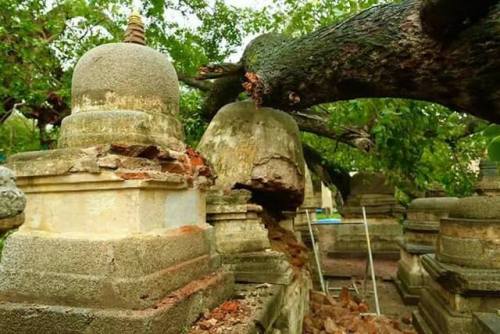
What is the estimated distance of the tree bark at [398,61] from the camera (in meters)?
2.45

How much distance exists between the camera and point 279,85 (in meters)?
4.14

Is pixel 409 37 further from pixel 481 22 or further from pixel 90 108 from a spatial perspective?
pixel 90 108

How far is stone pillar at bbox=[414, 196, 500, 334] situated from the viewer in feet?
13.3

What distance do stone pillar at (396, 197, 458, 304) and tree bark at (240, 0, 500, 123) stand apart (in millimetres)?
3804

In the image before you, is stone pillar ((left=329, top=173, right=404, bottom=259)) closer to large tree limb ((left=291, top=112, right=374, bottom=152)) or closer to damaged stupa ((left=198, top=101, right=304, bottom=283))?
→ large tree limb ((left=291, top=112, right=374, bottom=152))

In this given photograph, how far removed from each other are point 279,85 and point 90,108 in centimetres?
206

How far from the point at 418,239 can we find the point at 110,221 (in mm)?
6071

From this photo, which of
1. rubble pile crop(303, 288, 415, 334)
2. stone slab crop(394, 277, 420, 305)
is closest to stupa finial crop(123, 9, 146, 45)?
rubble pile crop(303, 288, 415, 334)

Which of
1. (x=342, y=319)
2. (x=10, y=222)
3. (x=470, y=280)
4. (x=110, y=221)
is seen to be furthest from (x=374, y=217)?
(x=10, y=222)

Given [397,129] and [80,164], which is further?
[397,129]

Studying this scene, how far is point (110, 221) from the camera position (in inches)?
91.6

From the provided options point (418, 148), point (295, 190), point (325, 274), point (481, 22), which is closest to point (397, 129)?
point (418, 148)

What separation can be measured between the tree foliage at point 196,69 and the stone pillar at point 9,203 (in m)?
4.19

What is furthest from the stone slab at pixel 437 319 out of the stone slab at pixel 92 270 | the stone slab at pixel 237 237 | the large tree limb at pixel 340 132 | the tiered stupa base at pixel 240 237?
the stone slab at pixel 92 270
